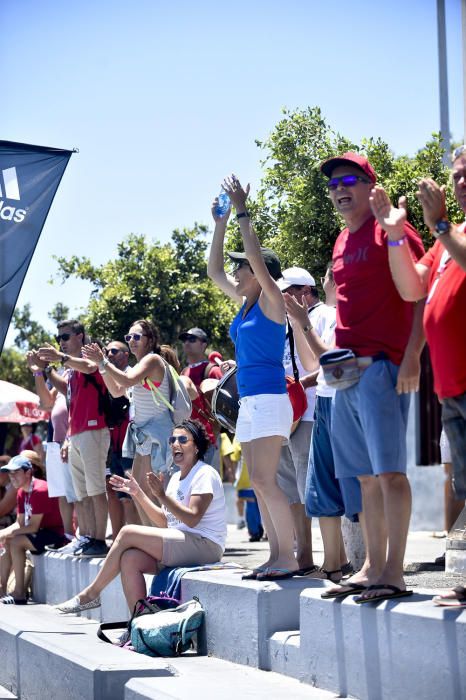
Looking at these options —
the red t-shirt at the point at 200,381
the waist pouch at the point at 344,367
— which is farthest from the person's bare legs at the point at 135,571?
the waist pouch at the point at 344,367

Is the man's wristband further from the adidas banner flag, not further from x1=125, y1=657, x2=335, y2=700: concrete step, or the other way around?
the adidas banner flag

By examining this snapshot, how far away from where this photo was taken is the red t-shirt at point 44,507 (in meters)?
11.4

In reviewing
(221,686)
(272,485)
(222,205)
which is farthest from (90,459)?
(221,686)

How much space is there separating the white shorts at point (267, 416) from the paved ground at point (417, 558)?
1257mm

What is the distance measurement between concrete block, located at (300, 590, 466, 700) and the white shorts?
1.12 metres

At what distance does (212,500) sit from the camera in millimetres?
7797

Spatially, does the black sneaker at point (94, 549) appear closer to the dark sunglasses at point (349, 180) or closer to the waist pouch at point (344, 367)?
the waist pouch at point (344, 367)

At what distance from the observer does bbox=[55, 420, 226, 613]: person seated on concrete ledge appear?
25.0 ft

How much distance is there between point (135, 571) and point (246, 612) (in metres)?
1.41

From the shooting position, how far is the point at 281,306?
640 centimetres

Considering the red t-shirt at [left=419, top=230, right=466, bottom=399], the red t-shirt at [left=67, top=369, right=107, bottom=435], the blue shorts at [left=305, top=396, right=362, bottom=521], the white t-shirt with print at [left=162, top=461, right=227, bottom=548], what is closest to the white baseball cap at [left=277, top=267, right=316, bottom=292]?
the blue shorts at [left=305, top=396, right=362, bottom=521]

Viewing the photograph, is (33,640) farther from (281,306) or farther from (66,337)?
(66,337)

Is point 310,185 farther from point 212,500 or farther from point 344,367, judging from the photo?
point 344,367

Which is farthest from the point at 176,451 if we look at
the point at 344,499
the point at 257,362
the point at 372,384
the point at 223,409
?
the point at 372,384
